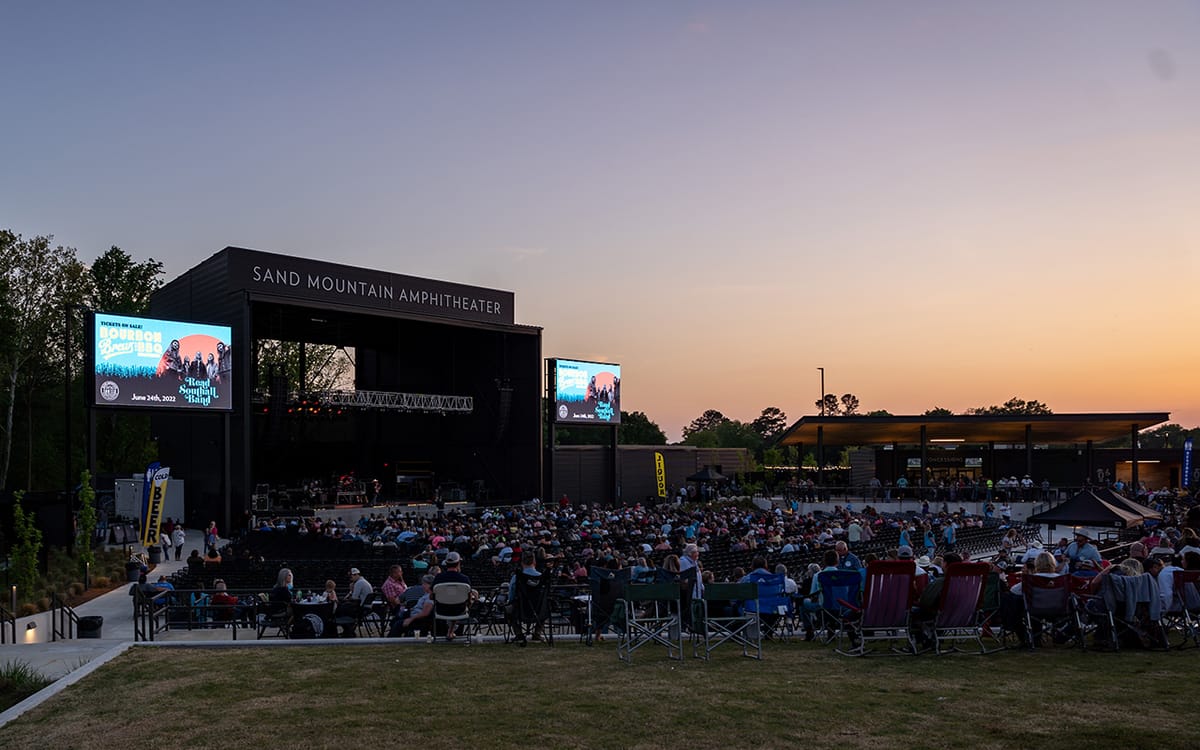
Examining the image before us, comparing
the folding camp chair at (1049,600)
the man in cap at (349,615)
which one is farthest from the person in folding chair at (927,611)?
the man in cap at (349,615)

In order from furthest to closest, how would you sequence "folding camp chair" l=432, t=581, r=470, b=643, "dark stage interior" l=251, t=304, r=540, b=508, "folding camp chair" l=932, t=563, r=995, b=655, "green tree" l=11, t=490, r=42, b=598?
"dark stage interior" l=251, t=304, r=540, b=508, "green tree" l=11, t=490, r=42, b=598, "folding camp chair" l=432, t=581, r=470, b=643, "folding camp chair" l=932, t=563, r=995, b=655

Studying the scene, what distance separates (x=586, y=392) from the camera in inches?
1807

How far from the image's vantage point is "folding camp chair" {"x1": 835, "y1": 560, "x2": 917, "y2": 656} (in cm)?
898

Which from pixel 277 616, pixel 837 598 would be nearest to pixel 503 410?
pixel 277 616

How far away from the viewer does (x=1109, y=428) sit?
135 feet

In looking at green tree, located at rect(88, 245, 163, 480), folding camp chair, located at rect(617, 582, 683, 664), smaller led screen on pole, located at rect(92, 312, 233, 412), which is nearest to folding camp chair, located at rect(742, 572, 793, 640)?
folding camp chair, located at rect(617, 582, 683, 664)

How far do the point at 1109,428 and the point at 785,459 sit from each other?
4953cm

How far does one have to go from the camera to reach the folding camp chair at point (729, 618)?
9156mm

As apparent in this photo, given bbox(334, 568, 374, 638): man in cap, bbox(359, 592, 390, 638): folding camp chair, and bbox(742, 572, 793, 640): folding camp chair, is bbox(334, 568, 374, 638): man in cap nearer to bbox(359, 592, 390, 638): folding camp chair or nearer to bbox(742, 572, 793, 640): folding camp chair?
bbox(359, 592, 390, 638): folding camp chair

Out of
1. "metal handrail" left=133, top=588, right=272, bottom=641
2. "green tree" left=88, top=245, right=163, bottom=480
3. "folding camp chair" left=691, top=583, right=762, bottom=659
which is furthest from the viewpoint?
"green tree" left=88, top=245, right=163, bottom=480

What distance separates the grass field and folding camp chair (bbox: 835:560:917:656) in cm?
33

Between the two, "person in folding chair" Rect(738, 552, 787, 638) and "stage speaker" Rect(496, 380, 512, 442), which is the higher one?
"stage speaker" Rect(496, 380, 512, 442)

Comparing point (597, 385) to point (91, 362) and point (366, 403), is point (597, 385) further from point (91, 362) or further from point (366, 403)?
point (91, 362)

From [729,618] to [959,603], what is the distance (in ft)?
7.30
